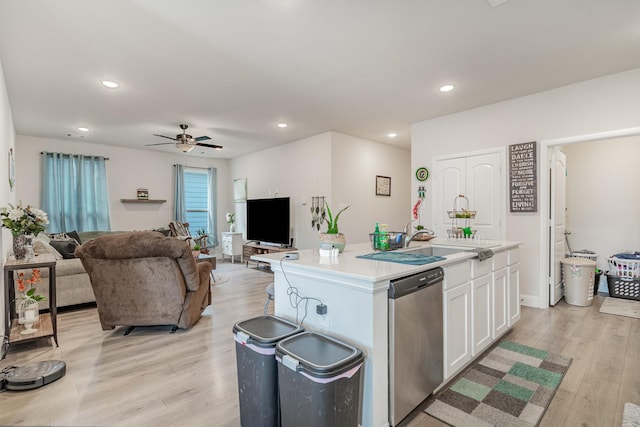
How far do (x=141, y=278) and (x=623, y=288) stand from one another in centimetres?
580

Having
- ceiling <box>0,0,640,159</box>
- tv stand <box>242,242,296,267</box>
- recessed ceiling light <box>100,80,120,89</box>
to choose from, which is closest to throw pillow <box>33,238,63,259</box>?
ceiling <box>0,0,640,159</box>

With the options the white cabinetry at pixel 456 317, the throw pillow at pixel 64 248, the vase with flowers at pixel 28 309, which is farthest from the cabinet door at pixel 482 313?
the throw pillow at pixel 64 248

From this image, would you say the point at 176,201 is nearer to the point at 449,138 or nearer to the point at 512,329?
the point at 449,138

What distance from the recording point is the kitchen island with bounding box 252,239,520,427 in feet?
5.06

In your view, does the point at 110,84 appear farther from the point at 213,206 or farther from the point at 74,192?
the point at 213,206

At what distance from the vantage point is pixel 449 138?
4.61 m

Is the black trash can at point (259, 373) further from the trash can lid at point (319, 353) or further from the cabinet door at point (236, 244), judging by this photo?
the cabinet door at point (236, 244)

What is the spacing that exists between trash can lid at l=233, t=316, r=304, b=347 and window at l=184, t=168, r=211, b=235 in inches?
260

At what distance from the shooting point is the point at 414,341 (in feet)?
5.62

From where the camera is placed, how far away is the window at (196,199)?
784 centimetres

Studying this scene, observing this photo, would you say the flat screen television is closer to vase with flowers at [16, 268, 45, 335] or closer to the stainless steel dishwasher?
vase with flowers at [16, 268, 45, 335]

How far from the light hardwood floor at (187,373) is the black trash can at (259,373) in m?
0.32

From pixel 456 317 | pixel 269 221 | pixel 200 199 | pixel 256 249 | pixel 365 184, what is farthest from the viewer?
pixel 200 199

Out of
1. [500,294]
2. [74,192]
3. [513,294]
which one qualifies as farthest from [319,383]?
[74,192]
